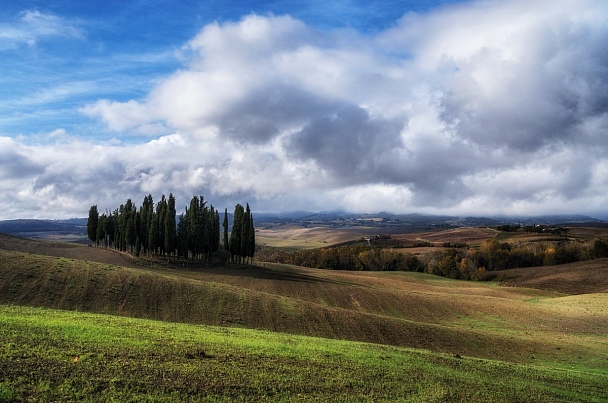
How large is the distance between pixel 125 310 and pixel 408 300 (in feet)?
126

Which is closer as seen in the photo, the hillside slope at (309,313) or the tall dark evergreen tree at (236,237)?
the hillside slope at (309,313)

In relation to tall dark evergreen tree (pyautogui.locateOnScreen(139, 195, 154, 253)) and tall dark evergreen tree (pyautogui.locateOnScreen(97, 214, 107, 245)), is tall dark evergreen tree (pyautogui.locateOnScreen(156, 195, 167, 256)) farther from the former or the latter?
tall dark evergreen tree (pyautogui.locateOnScreen(97, 214, 107, 245))

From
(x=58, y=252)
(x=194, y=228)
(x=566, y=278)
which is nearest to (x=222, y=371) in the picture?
(x=58, y=252)

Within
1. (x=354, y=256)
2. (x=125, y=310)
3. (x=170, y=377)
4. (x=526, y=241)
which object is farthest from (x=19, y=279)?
(x=526, y=241)

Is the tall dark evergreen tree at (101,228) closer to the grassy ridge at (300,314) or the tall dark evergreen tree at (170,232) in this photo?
the tall dark evergreen tree at (170,232)

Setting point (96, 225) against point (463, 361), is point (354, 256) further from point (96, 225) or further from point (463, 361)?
point (463, 361)

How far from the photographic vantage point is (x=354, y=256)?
144625 mm

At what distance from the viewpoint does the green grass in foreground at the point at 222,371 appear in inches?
535

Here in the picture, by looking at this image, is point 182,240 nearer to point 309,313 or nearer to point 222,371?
point 309,313

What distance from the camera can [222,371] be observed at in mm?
16531

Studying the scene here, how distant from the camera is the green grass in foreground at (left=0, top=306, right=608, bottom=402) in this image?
44.6 ft

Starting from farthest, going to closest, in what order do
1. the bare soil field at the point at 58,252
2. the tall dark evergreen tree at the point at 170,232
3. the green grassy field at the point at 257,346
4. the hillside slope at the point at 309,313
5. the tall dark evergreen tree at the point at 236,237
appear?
the tall dark evergreen tree at the point at 236,237, the tall dark evergreen tree at the point at 170,232, the bare soil field at the point at 58,252, the hillside slope at the point at 309,313, the green grassy field at the point at 257,346

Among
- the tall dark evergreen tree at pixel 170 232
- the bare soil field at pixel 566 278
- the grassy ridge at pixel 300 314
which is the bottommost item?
the bare soil field at pixel 566 278

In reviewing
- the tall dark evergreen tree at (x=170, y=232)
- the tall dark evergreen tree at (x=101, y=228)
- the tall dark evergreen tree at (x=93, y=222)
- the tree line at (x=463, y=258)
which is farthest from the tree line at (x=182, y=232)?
the tree line at (x=463, y=258)
